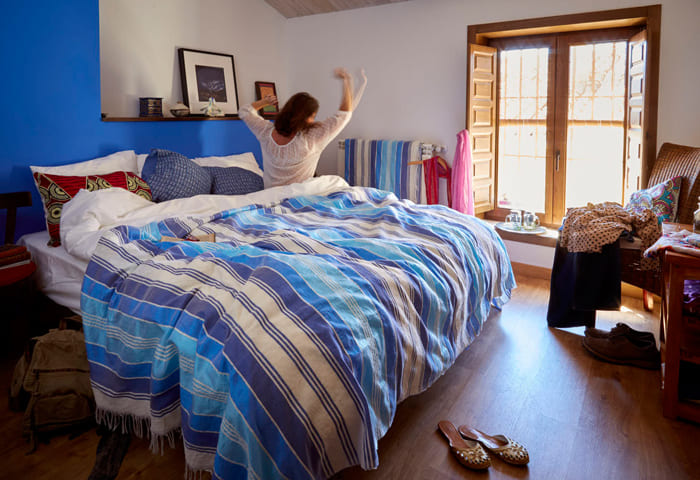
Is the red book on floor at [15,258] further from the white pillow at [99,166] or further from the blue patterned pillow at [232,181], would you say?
Result: the blue patterned pillow at [232,181]

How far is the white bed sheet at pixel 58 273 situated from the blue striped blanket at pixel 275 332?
48 centimetres

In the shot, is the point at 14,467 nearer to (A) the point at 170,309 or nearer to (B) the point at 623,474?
(A) the point at 170,309

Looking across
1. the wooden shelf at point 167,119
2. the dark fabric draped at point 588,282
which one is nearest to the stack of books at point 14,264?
the wooden shelf at point 167,119

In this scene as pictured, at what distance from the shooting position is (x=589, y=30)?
13.4ft

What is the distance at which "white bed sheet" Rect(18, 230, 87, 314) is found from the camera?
2.67 m

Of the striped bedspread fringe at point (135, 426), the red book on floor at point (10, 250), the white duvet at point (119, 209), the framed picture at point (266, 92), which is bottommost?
the striped bedspread fringe at point (135, 426)

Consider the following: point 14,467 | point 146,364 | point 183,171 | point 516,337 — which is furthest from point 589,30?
point 14,467

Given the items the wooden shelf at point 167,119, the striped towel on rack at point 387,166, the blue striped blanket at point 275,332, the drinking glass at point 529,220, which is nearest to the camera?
the blue striped blanket at point 275,332

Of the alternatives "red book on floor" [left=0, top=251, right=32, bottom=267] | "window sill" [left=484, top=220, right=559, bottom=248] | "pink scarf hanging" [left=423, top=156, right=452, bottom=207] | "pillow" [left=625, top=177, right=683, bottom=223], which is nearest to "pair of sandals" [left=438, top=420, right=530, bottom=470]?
"pillow" [left=625, top=177, right=683, bottom=223]

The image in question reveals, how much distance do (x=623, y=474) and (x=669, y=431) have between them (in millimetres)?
426

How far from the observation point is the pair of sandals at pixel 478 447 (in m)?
1.94

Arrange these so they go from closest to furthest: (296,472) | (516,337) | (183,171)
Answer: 1. (296,472)
2. (516,337)
3. (183,171)

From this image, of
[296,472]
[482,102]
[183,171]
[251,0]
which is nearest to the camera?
[296,472]

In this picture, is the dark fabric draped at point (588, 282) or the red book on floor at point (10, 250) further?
the dark fabric draped at point (588, 282)
